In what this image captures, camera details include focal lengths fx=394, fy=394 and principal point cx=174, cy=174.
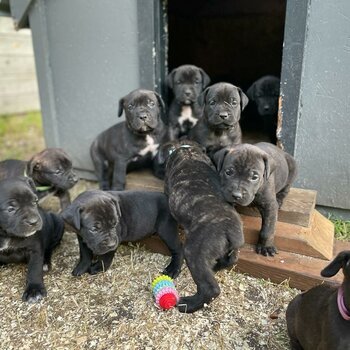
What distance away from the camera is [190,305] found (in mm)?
3678

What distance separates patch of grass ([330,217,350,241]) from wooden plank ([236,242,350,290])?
0.96 metres

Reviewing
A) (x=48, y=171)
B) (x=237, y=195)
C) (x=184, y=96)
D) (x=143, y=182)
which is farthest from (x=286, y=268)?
(x=48, y=171)

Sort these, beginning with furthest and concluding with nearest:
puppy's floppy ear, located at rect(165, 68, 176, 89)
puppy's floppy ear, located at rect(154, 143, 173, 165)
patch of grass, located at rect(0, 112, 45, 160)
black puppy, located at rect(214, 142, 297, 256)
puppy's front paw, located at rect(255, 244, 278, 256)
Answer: patch of grass, located at rect(0, 112, 45, 160)
puppy's floppy ear, located at rect(165, 68, 176, 89)
puppy's floppy ear, located at rect(154, 143, 173, 165)
puppy's front paw, located at rect(255, 244, 278, 256)
black puppy, located at rect(214, 142, 297, 256)

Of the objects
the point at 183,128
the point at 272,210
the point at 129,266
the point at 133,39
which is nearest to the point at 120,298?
the point at 129,266

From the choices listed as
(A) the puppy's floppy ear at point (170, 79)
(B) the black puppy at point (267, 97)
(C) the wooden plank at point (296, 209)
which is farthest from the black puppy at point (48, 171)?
A: (B) the black puppy at point (267, 97)

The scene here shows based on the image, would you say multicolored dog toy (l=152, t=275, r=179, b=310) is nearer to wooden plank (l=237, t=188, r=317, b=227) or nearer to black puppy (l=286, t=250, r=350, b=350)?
black puppy (l=286, t=250, r=350, b=350)

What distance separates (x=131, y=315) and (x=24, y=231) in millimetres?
1321

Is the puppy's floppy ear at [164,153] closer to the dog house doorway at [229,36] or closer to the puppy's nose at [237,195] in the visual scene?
the puppy's nose at [237,195]

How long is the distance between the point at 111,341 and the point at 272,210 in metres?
2.01

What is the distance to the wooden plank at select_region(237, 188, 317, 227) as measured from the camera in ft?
14.6

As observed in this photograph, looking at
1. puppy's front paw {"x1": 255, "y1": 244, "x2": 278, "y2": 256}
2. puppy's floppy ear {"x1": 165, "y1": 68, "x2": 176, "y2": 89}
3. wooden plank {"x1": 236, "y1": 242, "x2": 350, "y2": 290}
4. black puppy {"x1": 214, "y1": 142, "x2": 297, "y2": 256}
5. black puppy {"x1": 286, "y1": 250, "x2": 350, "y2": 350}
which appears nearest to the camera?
black puppy {"x1": 286, "y1": 250, "x2": 350, "y2": 350}

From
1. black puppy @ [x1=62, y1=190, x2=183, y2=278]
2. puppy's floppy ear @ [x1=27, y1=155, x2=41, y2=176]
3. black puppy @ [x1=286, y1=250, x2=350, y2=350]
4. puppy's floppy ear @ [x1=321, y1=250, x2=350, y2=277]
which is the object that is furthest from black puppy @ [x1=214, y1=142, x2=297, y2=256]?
puppy's floppy ear @ [x1=27, y1=155, x2=41, y2=176]

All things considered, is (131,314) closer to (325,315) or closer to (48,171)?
(325,315)

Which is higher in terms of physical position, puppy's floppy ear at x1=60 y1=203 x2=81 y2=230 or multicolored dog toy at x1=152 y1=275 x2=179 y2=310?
puppy's floppy ear at x1=60 y1=203 x2=81 y2=230
